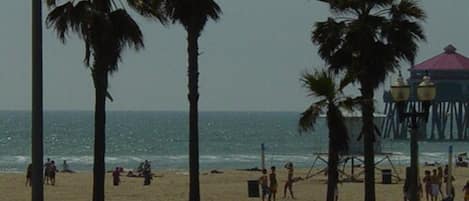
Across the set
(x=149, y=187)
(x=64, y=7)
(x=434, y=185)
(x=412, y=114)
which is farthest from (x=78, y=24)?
(x=149, y=187)

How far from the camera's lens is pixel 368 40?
21.1m

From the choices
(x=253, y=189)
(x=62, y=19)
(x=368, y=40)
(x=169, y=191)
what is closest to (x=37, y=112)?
(x=62, y=19)

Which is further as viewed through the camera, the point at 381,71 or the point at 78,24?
the point at 381,71

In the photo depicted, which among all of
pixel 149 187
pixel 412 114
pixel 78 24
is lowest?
pixel 149 187

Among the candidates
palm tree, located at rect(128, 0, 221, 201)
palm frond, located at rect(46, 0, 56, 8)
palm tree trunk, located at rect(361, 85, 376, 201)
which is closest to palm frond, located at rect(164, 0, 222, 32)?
palm tree, located at rect(128, 0, 221, 201)

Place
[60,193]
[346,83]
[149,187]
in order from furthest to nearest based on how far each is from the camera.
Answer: [149,187] < [60,193] < [346,83]

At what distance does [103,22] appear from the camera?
1702 cm

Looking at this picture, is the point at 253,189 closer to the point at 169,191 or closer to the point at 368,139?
the point at 169,191

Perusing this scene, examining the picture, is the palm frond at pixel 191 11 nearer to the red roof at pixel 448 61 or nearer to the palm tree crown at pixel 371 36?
the palm tree crown at pixel 371 36

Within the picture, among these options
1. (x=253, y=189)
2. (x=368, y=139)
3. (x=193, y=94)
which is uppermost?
(x=193, y=94)

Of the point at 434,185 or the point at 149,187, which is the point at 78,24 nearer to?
the point at 434,185

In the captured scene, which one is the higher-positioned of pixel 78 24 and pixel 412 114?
pixel 78 24

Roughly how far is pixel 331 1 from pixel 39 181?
1238 centimetres

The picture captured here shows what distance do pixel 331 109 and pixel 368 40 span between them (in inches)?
62.9
